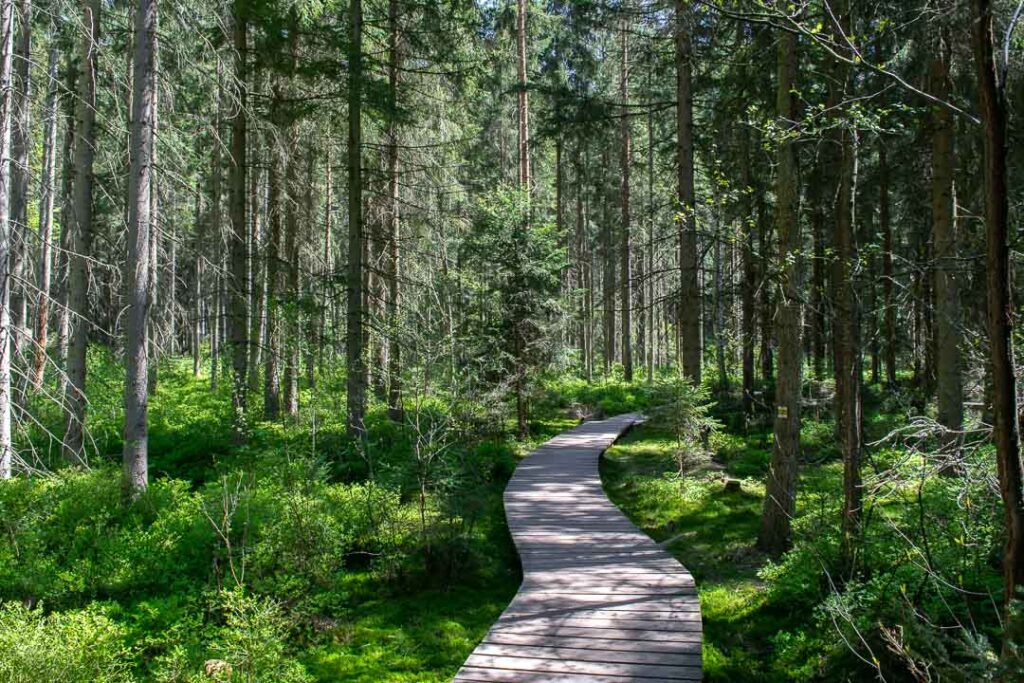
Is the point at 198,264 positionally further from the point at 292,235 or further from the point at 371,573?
the point at 371,573

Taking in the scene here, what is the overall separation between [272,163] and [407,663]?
11.6 metres

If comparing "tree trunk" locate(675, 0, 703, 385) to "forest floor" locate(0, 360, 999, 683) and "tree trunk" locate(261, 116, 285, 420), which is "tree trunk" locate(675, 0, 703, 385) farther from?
"tree trunk" locate(261, 116, 285, 420)

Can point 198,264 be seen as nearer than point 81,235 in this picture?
No

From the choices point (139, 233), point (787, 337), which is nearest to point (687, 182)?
point (787, 337)

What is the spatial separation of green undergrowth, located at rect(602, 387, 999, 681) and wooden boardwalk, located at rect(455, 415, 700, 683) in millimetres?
479

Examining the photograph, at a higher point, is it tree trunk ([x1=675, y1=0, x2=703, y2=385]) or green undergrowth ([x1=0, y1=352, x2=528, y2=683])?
tree trunk ([x1=675, y1=0, x2=703, y2=385])

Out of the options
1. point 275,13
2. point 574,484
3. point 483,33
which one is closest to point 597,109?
point 483,33

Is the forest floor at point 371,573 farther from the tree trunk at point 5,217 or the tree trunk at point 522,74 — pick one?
the tree trunk at point 522,74

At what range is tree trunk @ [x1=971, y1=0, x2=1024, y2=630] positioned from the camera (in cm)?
268

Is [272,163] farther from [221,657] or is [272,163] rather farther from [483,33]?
[221,657]

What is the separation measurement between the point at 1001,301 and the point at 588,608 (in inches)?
175

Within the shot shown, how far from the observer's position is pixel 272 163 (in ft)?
47.6

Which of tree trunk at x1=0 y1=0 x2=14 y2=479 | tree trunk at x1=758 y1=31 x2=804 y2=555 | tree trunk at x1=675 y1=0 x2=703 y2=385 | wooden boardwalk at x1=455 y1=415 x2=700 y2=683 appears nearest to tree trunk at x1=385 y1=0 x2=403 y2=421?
wooden boardwalk at x1=455 y1=415 x2=700 y2=683

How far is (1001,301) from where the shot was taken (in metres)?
2.75
